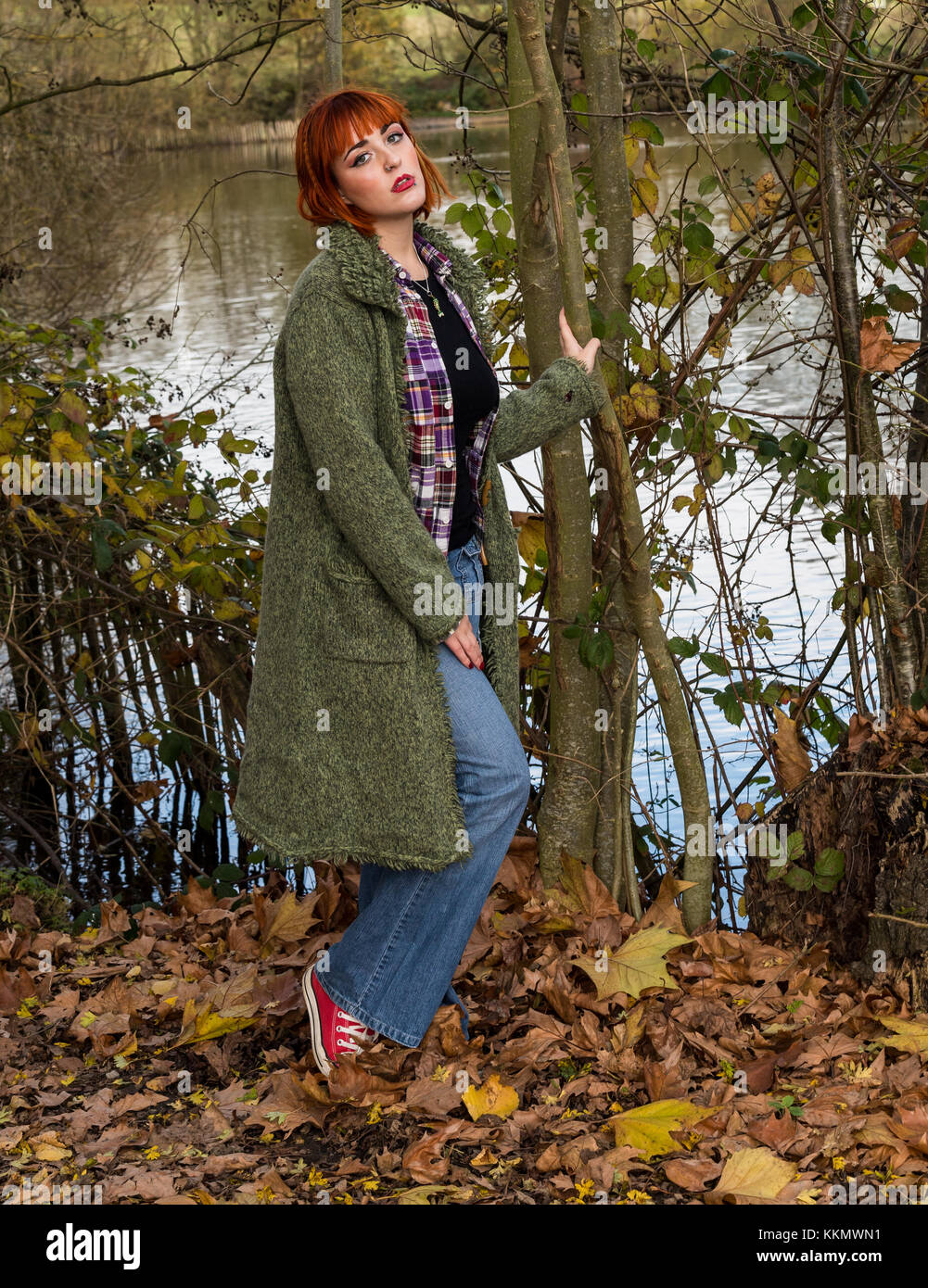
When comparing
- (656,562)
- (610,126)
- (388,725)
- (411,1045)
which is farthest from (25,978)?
(610,126)

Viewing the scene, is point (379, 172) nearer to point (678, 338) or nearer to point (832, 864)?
point (832, 864)

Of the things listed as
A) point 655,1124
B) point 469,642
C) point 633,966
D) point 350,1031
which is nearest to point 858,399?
point 469,642

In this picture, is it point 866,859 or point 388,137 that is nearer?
point 388,137

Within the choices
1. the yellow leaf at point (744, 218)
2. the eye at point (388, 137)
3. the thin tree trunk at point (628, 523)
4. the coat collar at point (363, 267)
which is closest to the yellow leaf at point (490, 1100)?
the thin tree trunk at point (628, 523)

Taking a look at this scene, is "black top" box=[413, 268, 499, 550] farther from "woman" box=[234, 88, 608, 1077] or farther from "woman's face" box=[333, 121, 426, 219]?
"woman's face" box=[333, 121, 426, 219]

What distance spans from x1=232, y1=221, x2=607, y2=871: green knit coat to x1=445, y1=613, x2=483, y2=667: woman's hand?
0.14ft

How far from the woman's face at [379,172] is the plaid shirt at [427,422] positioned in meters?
0.10

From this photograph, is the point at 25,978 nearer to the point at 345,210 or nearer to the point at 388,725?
the point at 388,725

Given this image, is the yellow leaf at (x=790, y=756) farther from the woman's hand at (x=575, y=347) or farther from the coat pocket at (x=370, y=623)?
the coat pocket at (x=370, y=623)

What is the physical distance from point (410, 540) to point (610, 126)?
125 cm

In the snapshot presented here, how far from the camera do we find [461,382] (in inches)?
95.5

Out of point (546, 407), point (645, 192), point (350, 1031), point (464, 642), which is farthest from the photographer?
point (645, 192)

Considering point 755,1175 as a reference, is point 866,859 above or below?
above

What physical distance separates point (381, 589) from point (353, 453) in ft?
0.84
